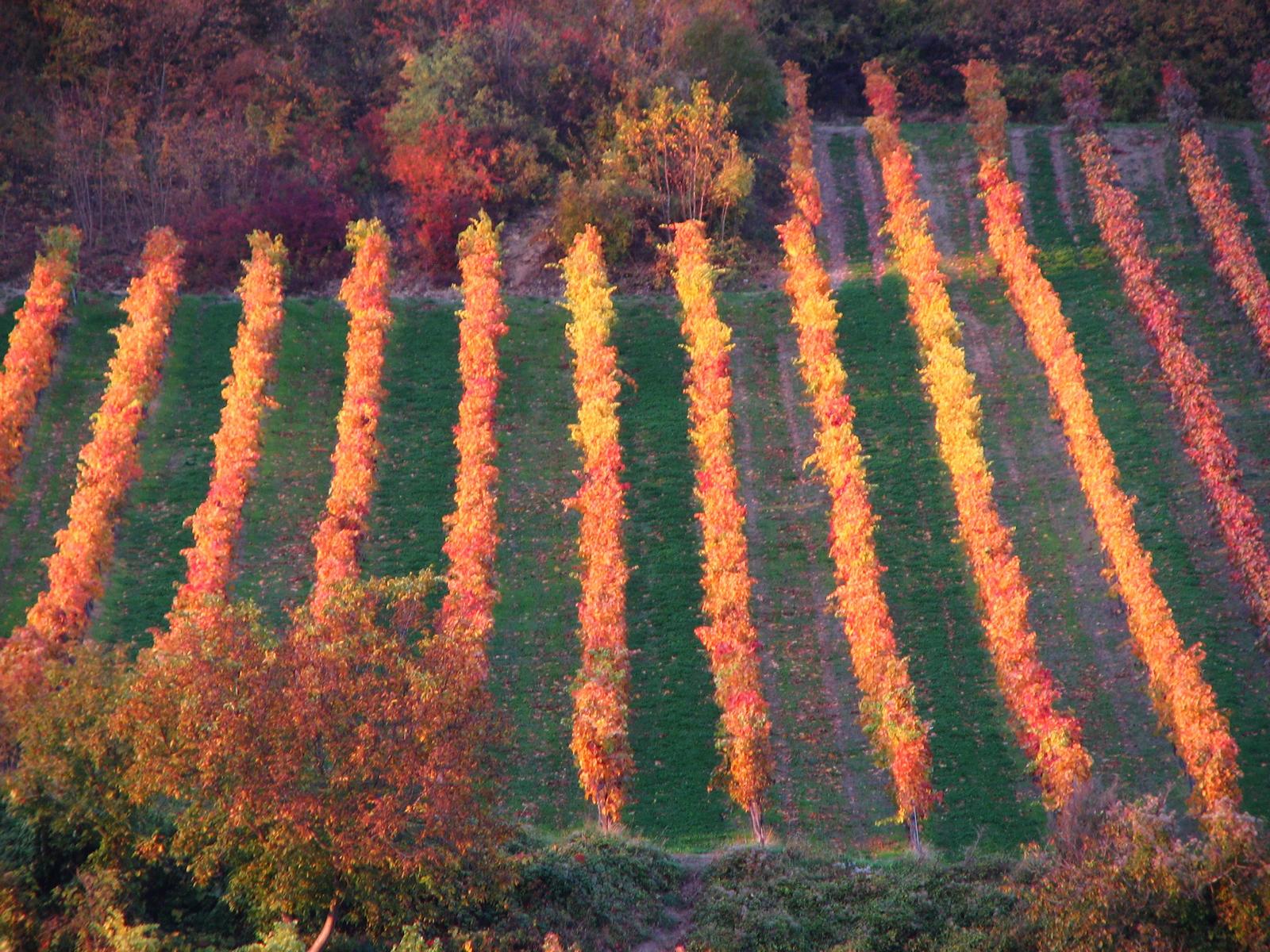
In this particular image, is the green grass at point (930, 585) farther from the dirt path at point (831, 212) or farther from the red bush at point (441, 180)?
the red bush at point (441, 180)

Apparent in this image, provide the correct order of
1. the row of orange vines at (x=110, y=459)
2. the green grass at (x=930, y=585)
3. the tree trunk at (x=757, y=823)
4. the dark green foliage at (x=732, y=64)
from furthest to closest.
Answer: the dark green foliage at (x=732, y=64)
the row of orange vines at (x=110, y=459)
the green grass at (x=930, y=585)
the tree trunk at (x=757, y=823)

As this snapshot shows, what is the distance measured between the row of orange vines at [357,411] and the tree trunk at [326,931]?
9.44 metres

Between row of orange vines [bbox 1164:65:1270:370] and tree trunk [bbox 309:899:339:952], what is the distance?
111ft

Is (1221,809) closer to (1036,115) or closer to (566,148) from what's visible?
(566,148)

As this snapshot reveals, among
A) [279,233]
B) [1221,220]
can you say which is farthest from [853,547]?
[279,233]

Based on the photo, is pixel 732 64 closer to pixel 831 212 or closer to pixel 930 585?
pixel 831 212

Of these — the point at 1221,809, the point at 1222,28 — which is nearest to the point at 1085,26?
the point at 1222,28

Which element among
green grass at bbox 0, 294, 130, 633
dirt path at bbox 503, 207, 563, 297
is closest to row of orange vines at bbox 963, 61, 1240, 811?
dirt path at bbox 503, 207, 563, 297

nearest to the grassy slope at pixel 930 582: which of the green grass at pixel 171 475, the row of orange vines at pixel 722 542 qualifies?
the row of orange vines at pixel 722 542

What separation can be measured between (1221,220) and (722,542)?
24.8 metres

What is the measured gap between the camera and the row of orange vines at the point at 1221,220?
45.9 m

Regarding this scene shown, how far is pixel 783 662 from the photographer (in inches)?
1420

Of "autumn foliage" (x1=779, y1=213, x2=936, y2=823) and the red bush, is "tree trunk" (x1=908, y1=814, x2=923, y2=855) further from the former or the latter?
the red bush

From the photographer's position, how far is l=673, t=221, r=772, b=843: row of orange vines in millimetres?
31047
